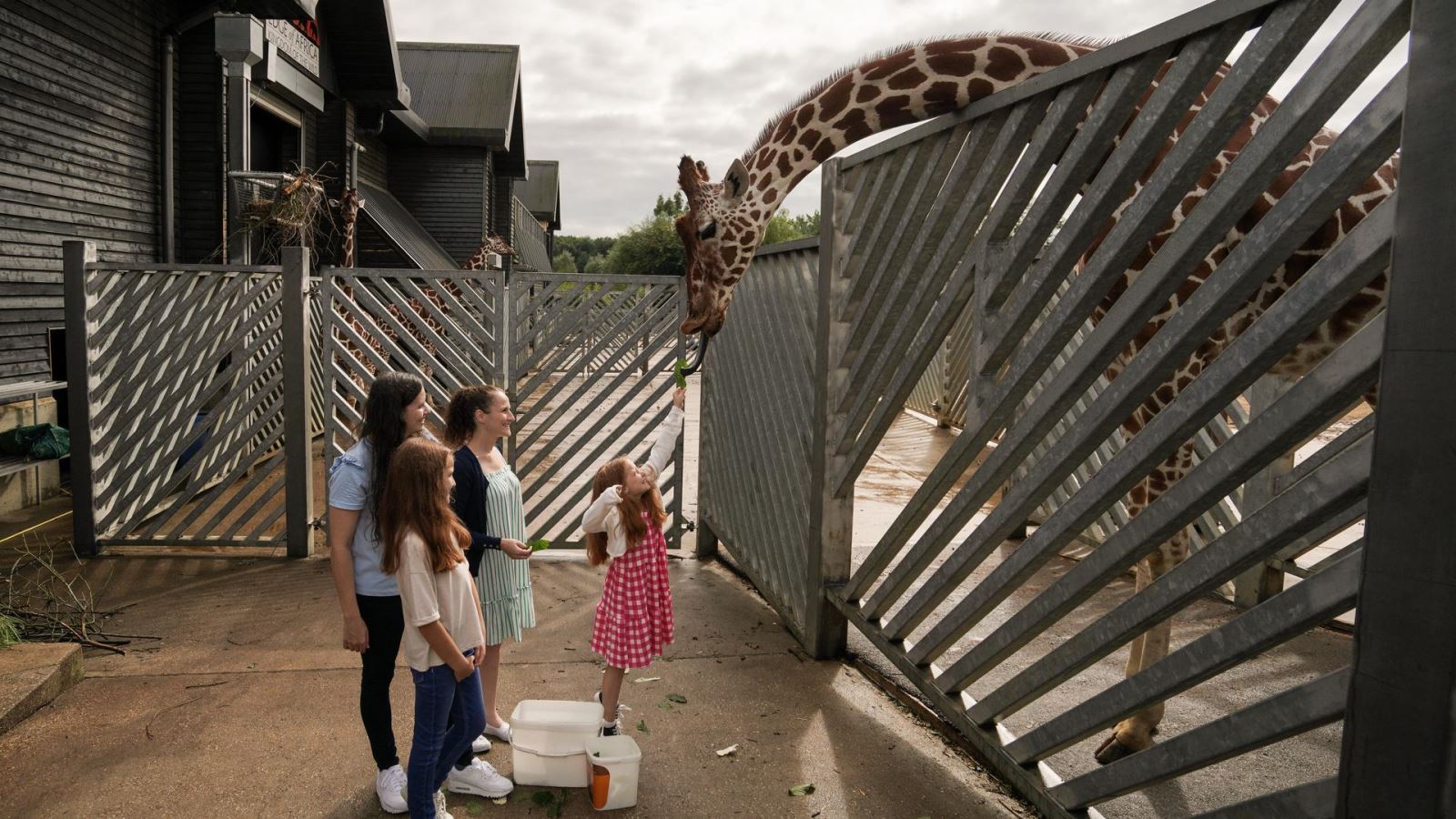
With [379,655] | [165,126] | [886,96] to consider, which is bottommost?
[379,655]

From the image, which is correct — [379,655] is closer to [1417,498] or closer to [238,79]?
[1417,498]

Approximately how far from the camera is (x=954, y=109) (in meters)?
4.25

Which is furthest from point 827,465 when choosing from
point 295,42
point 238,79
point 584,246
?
point 584,246

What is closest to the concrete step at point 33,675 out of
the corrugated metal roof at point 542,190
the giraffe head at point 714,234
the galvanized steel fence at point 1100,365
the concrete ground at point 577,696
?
the concrete ground at point 577,696

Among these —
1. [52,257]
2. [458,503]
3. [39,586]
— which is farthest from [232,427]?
[458,503]

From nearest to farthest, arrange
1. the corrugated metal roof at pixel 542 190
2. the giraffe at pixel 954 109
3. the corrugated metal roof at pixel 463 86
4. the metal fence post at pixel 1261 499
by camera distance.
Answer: the giraffe at pixel 954 109 < the metal fence post at pixel 1261 499 < the corrugated metal roof at pixel 463 86 < the corrugated metal roof at pixel 542 190

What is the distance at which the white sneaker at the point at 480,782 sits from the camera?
3643 mm

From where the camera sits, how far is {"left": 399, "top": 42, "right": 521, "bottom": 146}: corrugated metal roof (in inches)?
900

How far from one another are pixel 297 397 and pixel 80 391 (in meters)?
1.46

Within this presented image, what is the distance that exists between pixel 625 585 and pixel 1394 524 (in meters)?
2.80

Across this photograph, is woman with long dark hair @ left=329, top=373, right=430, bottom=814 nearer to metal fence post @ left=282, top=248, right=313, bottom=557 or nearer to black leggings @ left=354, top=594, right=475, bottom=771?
black leggings @ left=354, top=594, right=475, bottom=771

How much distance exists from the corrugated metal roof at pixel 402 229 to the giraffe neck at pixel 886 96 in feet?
43.0

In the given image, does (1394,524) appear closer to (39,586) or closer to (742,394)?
(742,394)

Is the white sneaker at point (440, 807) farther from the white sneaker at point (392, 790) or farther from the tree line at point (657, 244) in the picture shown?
the tree line at point (657, 244)
